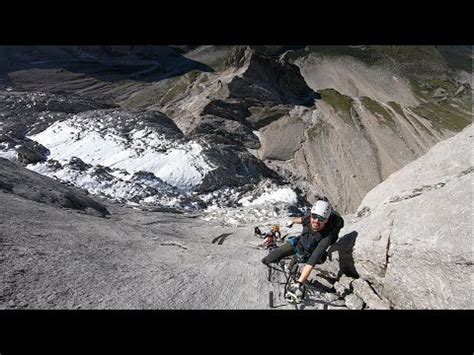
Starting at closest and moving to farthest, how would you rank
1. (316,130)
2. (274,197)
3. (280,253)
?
(280,253) → (274,197) → (316,130)

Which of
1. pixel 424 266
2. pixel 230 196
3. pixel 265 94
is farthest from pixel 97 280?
pixel 265 94

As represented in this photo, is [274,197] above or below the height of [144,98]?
below

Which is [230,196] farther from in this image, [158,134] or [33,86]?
[33,86]

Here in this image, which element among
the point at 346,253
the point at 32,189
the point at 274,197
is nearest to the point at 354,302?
the point at 346,253

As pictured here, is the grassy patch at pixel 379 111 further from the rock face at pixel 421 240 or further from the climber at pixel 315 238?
the climber at pixel 315 238

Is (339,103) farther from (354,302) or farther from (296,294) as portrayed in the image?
(296,294)

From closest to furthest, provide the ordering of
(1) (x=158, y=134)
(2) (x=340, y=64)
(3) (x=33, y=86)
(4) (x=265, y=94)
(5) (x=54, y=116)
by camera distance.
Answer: (1) (x=158, y=134), (5) (x=54, y=116), (4) (x=265, y=94), (3) (x=33, y=86), (2) (x=340, y=64)

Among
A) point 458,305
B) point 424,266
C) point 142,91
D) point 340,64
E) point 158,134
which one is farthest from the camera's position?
point 340,64
